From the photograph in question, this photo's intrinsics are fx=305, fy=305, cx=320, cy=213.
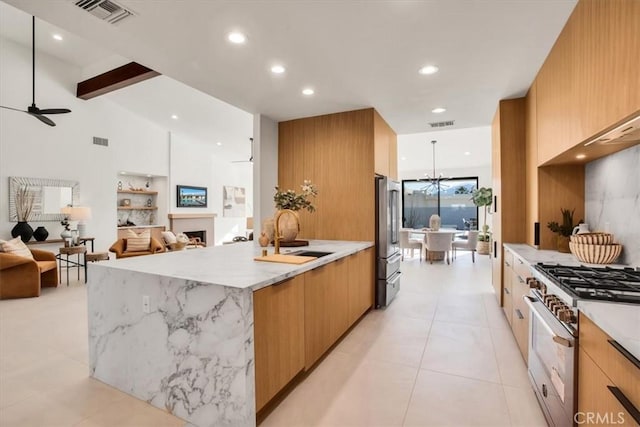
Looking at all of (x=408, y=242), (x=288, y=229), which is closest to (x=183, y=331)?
(x=288, y=229)

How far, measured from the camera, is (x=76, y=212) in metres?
6.02

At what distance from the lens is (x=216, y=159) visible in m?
10.3

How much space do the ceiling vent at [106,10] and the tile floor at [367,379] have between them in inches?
102

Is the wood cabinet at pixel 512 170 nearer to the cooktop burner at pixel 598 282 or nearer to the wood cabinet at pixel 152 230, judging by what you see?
the cooktop burner at pixel 598 282

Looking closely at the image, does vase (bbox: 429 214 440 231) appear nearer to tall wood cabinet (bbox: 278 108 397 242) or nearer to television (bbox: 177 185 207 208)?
tall wood cabinet (bbox: 278 108 397 242)

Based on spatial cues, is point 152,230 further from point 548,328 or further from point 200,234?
point 548,328

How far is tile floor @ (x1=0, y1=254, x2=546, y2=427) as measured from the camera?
1.91 meters

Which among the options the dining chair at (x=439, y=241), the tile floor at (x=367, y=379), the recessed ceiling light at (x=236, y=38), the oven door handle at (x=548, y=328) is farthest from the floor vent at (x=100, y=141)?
the oven door handle at (x=548, y=328)

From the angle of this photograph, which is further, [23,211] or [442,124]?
[23,211]

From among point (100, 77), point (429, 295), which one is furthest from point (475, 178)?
point (100, 77)

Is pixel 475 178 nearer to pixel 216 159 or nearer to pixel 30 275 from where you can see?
pixel 216 159

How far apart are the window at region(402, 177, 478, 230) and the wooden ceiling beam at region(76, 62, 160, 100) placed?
29.0 ft

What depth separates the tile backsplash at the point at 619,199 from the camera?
6.63 ft

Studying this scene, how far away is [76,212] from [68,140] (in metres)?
1.65
